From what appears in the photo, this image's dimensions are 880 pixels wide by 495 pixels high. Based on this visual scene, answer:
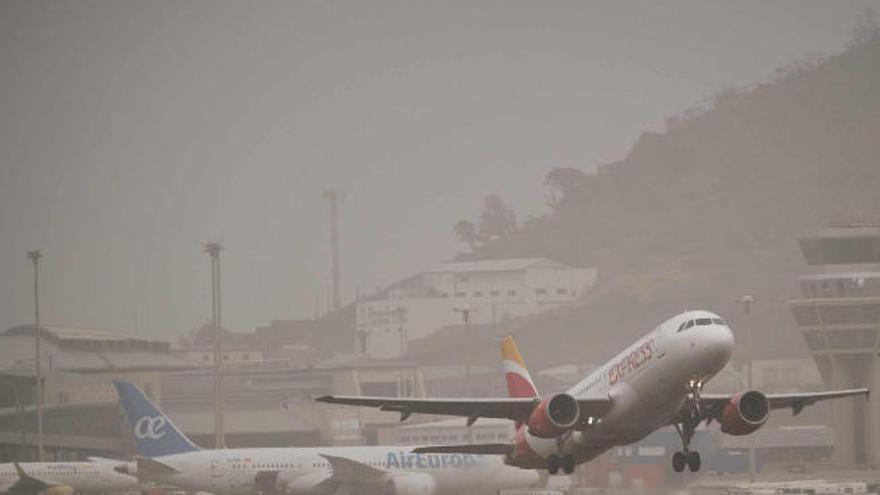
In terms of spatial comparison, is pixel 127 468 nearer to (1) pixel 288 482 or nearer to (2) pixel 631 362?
(1) pixel 288 482

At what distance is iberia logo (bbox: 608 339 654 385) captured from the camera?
8002cm

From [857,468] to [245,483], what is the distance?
191 ft

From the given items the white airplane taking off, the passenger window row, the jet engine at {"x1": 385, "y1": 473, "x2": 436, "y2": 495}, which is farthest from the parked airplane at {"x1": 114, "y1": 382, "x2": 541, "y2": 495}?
the passenger window row

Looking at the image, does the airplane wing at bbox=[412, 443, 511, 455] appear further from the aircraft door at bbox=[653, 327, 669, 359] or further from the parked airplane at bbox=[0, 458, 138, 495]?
the parked airplane at bbox=[0, 458, 138, 495]

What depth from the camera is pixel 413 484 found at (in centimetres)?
12850

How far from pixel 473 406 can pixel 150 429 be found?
5842 cm

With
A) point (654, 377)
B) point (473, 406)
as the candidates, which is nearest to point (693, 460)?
point (654, 377)

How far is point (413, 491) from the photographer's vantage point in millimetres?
128250

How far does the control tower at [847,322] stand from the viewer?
174250 mm

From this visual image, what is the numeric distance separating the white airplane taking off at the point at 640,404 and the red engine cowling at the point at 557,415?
43 millimetres

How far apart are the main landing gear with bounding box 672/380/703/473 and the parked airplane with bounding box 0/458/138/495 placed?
221 feet

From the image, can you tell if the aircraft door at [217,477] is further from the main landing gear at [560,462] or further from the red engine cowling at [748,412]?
the red engine cowling at [748,412]

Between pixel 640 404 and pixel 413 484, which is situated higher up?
pixel 640 404

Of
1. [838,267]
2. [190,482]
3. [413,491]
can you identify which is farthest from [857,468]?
[190,482]
